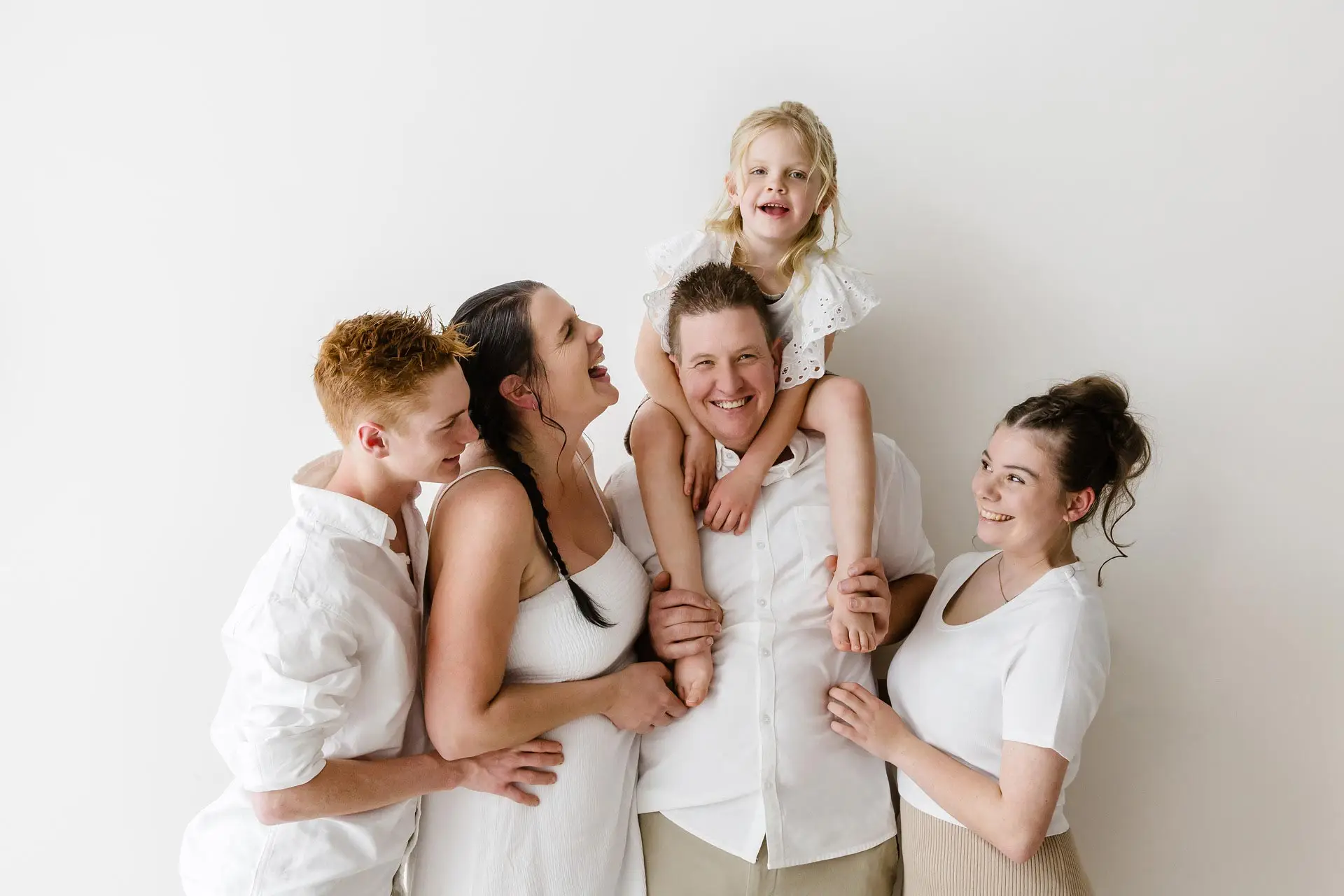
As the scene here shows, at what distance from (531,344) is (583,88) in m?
0.81

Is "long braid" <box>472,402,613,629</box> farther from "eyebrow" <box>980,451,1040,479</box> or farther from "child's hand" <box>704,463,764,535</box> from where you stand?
"eyebrow" <box>980,451,1040,479</box>

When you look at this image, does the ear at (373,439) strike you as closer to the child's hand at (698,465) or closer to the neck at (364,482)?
the neck at (364,482)

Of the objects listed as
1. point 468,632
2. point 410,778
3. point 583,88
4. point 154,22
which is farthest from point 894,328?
point 154,22

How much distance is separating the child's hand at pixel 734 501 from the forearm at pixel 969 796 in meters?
0.57

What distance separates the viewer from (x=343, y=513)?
5.03 ft

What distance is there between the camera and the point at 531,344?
5.82 ft

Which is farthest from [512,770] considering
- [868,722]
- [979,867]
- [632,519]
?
[979,867]

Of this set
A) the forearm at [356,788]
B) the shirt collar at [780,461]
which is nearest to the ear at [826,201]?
the shirt collar at [780,461]

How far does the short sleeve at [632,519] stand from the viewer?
6.64 ft

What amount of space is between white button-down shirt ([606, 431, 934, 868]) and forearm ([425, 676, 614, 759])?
11.4 inches

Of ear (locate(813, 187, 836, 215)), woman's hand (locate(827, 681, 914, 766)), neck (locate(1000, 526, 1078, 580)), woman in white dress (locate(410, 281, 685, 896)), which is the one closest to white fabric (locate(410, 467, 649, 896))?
woman in white dress (locate(410, 281, 685, 896))

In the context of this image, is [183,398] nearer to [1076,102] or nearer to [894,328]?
[894,328]

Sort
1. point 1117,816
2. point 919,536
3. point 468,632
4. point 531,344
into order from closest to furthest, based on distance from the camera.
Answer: point 468,632 < point 531,344 < point 919,536 < point 1117,816

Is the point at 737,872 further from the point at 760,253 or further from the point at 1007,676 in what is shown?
the point at 760,253
